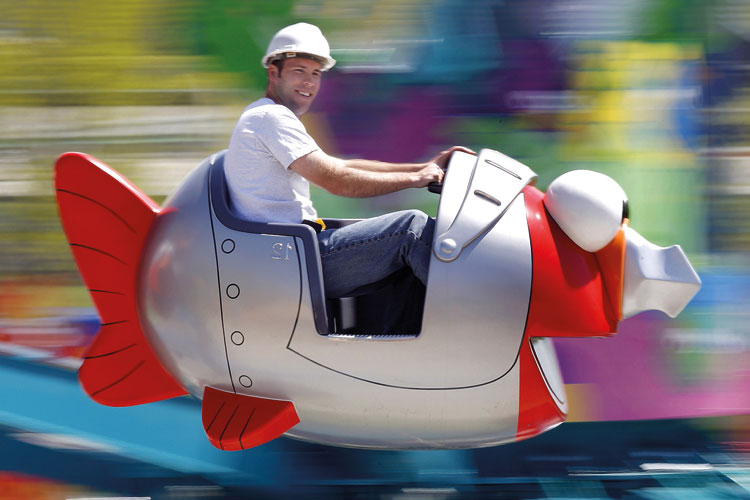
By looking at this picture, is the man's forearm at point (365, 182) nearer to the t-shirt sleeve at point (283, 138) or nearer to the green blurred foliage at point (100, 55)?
the t-shirt sleeve at point (283, 138)

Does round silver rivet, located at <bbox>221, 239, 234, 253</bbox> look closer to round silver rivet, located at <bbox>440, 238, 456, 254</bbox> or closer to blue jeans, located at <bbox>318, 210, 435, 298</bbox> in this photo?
blue jeans, located at <bbox>318, 210, 435, 298</bbox>

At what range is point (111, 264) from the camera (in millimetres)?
2205

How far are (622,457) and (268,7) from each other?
2.03 m

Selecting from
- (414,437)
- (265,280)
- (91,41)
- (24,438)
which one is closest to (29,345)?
(24,438)

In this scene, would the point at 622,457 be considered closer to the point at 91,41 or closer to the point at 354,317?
the point at 354,317

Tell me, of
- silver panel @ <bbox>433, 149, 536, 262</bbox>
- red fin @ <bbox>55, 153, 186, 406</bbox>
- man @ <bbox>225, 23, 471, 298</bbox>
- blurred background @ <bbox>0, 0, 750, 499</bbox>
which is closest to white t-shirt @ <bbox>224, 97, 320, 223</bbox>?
man @ <bbox>225, 23, 471, 298</bbox>

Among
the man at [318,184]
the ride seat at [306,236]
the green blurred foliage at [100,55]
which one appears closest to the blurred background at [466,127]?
the green blurred foliage at [100,55]

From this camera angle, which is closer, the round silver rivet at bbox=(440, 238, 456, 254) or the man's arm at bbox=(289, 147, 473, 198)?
the round silver rivet at bbox=(440, 238, 456, 254)

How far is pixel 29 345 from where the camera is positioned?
2.90 metres

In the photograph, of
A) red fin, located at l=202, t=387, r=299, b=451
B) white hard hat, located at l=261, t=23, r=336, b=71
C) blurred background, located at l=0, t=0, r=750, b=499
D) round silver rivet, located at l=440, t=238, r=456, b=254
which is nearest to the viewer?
round silver rivet, located at l=440, t=238, r=456, b=254

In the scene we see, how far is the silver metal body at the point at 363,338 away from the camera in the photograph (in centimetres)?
192

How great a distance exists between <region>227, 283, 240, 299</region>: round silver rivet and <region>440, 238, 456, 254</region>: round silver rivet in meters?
0.51

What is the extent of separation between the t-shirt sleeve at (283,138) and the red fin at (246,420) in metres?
0.61

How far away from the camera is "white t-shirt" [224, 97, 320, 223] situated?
6.68ft
